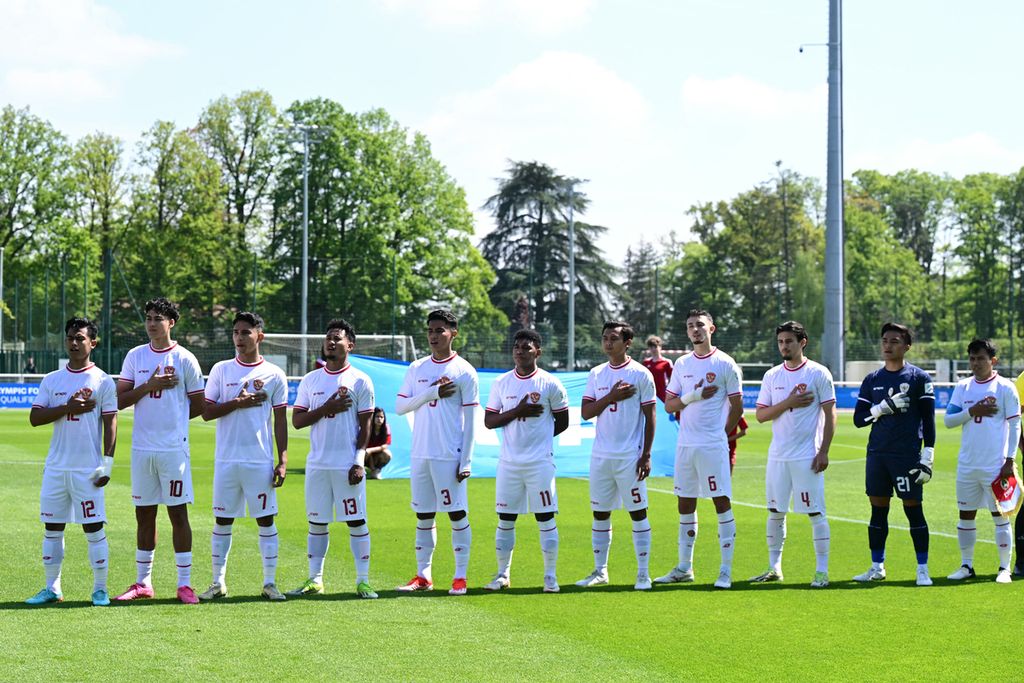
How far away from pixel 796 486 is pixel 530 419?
7.41ft

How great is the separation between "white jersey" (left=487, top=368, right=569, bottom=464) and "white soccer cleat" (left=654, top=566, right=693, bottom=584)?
1372mm

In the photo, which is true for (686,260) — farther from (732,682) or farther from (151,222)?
(732,682)

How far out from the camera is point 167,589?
9.43 meters

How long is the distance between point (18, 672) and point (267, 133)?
56.1m

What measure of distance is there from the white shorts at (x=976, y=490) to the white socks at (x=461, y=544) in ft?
14.1

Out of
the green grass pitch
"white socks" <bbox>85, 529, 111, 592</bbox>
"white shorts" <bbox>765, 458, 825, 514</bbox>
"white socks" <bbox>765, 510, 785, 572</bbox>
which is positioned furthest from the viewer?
"white socks" <bbox>765, 510, 785, 572</bbox>

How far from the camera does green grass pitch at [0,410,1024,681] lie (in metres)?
6.99

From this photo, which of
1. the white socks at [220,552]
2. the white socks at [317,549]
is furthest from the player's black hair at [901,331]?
the white socks at [220,552]

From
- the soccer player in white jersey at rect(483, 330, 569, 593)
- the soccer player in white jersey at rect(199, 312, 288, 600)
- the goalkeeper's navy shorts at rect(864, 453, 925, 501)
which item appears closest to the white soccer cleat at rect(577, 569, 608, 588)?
the soccer player in white jersey at rect(483, 330, 569, 593)

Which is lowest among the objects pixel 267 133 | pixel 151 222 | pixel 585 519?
pixel 585 519

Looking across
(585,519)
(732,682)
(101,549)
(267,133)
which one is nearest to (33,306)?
(267,133)

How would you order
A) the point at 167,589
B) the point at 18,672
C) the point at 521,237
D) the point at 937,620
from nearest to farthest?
the point at 18,672 < the point at 937,620 < the point at 167,589 < the point at 521,237

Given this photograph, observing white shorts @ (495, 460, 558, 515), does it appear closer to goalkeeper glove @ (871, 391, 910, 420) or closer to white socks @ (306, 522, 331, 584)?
white socks @ (306, 522, 331, 584)

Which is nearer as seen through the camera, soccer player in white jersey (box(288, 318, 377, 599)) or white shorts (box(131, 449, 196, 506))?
white shorts (box(131, 449, 196, 506))
